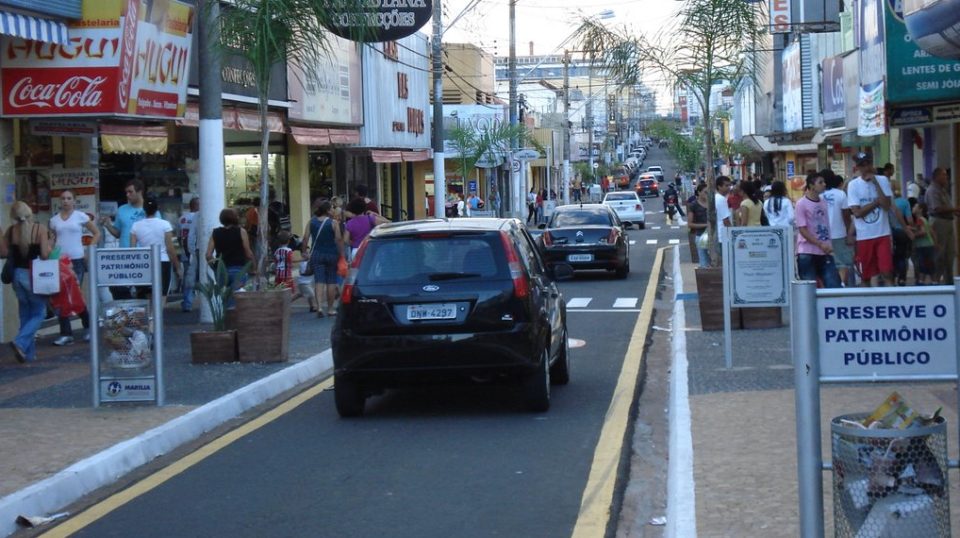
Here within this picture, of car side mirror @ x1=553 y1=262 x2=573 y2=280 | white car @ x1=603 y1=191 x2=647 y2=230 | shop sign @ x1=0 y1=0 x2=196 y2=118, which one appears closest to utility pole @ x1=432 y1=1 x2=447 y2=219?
shop sign @ x1=0 y1=0 x2=196 y2=118

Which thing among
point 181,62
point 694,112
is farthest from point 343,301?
point 694,112

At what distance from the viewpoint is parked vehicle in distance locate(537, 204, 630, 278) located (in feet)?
83.6

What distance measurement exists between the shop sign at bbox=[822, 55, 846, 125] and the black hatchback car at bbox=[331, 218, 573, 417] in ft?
55.3

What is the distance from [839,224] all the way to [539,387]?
679cm

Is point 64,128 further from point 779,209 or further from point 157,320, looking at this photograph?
point 779,209

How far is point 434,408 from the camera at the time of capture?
1109cm

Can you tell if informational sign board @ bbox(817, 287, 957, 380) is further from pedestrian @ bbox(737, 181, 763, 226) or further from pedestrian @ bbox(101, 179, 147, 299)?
pedestrian @ bbox(101, 179, 147, 299)

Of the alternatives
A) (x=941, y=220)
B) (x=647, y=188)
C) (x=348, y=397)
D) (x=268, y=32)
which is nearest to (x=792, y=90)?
(x=941, y=220)

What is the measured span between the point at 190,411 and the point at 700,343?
5922 millimetres

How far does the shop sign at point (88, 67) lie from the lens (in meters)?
15.9

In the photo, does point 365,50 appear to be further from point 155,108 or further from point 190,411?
point 190,411

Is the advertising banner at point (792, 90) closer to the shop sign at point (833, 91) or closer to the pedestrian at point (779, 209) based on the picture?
the shop sign at point (833, 91)

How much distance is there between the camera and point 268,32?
1461 cm

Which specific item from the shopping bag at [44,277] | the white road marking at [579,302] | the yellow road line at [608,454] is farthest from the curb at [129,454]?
the white road marking at [579,302]
